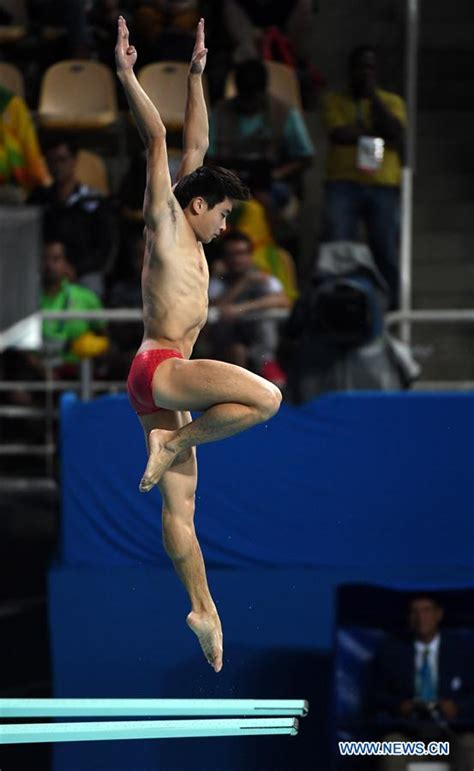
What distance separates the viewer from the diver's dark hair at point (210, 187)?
515 cm

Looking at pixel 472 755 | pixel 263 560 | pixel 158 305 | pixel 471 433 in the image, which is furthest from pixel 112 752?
pixel 158 305

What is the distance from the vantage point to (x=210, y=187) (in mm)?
5168

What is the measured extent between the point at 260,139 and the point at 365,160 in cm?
65

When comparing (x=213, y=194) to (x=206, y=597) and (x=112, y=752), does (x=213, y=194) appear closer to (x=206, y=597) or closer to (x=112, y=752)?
(x=206, y=597)

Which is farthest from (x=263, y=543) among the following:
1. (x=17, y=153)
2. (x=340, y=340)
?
(x=17, y=153)

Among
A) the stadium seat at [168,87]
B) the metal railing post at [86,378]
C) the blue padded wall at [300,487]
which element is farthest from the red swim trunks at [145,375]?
the metal railing post at [86,378]

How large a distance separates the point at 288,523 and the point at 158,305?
2.12 meters

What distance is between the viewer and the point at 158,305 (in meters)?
5.21

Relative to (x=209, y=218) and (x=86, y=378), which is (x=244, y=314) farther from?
(x=209, y=218)

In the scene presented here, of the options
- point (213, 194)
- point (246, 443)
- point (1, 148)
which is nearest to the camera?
point (213, 194)

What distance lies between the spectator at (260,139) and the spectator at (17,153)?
96 cm

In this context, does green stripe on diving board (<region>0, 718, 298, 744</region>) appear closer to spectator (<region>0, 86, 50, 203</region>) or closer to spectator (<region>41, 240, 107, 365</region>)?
spectator (<region>41, 240, 107, 365</region>)

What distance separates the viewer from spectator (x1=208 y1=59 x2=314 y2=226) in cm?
752

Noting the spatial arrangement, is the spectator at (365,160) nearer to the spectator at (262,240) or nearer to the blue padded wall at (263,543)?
the spectator at (262,240)
